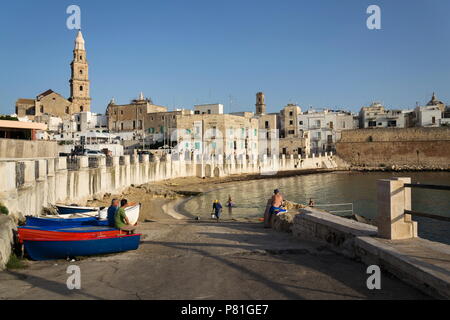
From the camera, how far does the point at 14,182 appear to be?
10.9 meters

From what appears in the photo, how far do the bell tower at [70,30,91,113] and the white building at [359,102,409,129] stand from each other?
64675mm

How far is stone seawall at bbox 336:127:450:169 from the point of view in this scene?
7562cm

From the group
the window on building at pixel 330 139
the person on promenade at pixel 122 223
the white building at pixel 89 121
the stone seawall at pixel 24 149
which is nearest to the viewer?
the person on promenade at pixel 122 223

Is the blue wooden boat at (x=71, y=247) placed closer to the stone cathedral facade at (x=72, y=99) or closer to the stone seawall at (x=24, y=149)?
the stone seawall at (x=24, y=149)

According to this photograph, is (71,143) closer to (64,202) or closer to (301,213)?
(64,202)

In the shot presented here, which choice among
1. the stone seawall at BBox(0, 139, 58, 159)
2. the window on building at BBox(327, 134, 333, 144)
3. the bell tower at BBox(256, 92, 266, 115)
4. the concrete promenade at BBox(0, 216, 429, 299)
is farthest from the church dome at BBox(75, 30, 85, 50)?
the concrete promenade at BBox(0, 216, 429, 299)

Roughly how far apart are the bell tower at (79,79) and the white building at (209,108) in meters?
27.4

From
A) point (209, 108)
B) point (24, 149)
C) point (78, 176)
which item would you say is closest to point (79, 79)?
point (209, 108)

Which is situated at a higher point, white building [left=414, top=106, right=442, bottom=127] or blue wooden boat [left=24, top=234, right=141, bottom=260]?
white building [left=414, top=106, right=442, bottom=127]

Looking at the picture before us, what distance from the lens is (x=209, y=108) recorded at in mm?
67812

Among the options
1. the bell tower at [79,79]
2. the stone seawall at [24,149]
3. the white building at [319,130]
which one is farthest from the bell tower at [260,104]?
the stone seawall at [24,149]

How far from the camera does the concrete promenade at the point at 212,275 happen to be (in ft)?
17.2

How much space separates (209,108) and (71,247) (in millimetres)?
60814

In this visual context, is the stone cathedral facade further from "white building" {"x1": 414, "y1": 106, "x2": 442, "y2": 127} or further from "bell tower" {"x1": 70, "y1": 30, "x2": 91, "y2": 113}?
"white building" {"x1": 414, "y1": 106, "x2": 442, "y2": 127}
